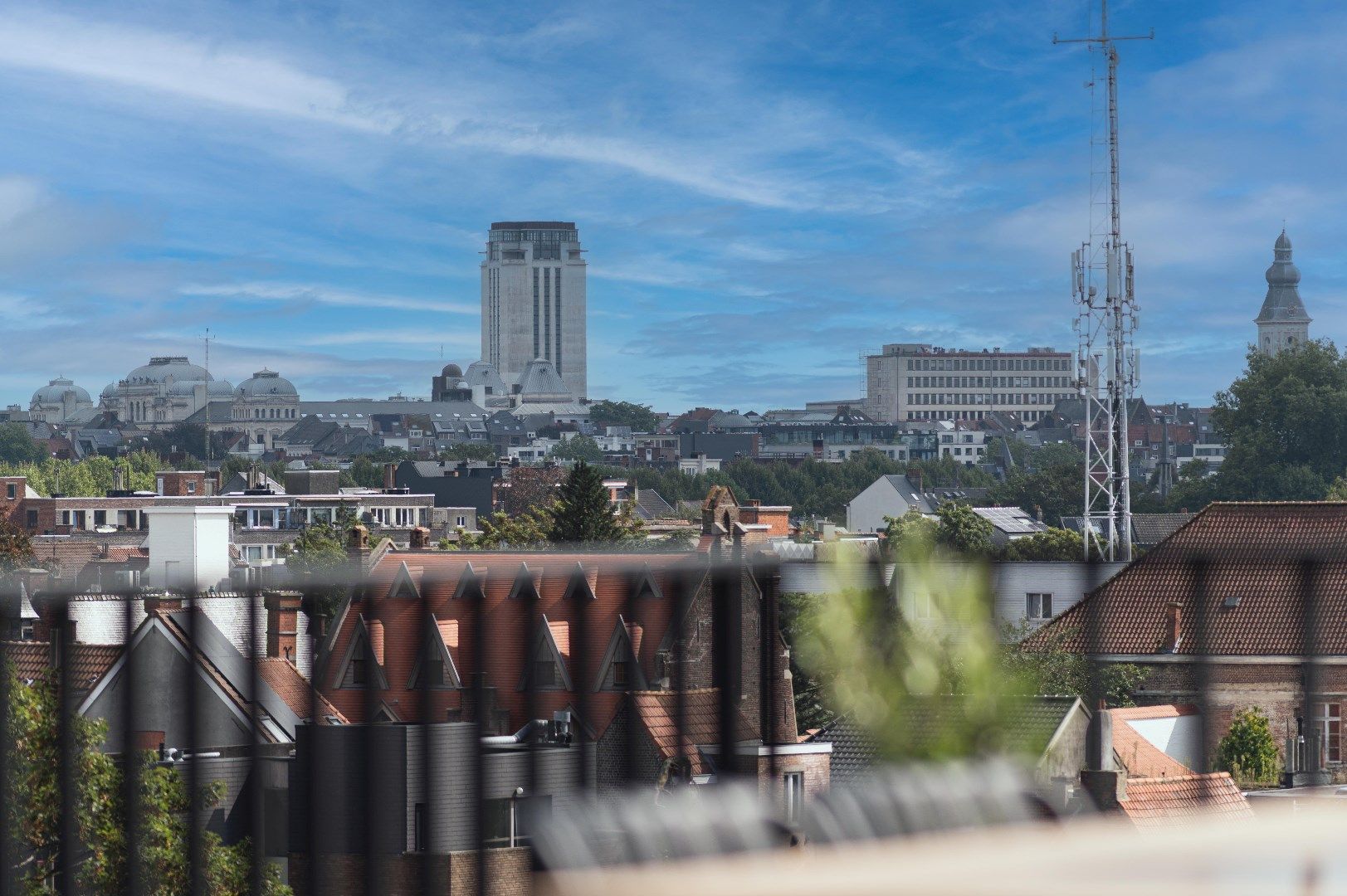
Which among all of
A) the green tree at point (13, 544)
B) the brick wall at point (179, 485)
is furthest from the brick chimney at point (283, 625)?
the brick wall at point (179, 485)

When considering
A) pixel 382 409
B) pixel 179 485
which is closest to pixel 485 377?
pixel 382 409

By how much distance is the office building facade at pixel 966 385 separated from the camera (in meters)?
154

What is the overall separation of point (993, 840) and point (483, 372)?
17593cm

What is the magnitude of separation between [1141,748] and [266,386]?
164943mm

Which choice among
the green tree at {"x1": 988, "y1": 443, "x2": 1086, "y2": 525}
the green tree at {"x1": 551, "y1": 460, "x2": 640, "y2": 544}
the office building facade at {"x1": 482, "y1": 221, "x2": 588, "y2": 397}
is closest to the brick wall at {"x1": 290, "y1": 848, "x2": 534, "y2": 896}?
→ the green tree at {"x1": 551, "y1": 460, "x2": 640, "y2": 544}

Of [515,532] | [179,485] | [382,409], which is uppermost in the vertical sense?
[382,409]

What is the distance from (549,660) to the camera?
2227 mm

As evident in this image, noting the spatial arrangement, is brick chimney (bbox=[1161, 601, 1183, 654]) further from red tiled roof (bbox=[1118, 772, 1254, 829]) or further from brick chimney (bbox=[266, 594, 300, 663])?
brick chimney (bbox=[266, 594, 300, 663])

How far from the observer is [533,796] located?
221 centimetres

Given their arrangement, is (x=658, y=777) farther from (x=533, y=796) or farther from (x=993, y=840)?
(x=993, y=840)

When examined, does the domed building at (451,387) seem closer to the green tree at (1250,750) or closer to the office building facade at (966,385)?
the office building facade at (966,385)

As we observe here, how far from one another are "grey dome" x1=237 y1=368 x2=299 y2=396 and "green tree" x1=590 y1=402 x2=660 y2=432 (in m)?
30.2

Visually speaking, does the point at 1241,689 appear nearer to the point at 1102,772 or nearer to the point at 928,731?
the point at 1102,772

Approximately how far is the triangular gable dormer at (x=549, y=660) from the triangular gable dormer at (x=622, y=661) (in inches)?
1.9
